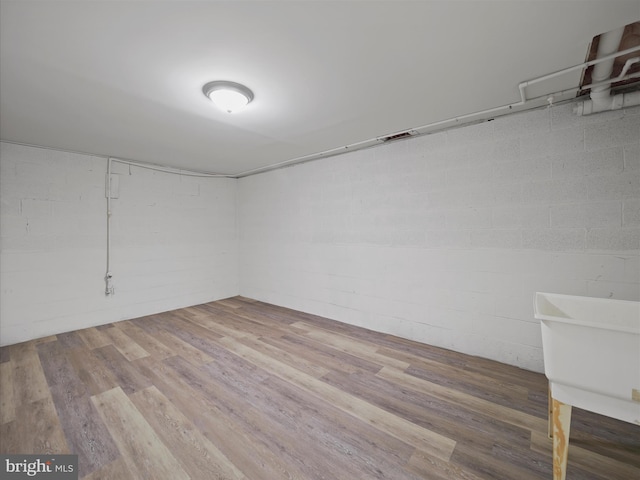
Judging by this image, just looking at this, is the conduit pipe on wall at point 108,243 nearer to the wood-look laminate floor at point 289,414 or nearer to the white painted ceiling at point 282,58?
the wood-look laminate floor at point 289,414

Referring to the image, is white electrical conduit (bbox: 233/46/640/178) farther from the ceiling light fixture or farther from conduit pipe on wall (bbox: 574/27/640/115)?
the ceiling light fixture

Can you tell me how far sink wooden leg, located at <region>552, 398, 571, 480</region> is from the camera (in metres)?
1.15

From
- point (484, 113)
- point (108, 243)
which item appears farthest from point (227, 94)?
point (108, 243)

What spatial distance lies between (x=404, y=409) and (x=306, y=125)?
2.52 m

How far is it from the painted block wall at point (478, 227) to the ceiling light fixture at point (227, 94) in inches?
69.4

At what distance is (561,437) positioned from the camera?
116 cm

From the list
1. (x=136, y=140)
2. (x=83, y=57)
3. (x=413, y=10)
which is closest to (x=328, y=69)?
(x=413, y=10)

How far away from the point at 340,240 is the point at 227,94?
222 centimetres

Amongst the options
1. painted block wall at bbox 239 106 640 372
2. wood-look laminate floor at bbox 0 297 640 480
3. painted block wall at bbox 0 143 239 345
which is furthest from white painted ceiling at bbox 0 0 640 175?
wood-look laminate floor at bbox 0 297 640 480

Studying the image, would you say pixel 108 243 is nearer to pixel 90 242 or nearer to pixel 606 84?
pixel 90 242

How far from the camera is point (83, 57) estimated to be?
155 cm

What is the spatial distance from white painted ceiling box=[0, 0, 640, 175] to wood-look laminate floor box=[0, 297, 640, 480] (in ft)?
7.29

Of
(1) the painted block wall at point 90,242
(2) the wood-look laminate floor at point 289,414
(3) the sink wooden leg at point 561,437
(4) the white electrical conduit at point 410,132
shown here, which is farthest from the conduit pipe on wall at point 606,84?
(1) the painted block wall at point 90,242

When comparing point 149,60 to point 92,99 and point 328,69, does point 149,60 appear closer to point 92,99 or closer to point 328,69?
point 92,99
